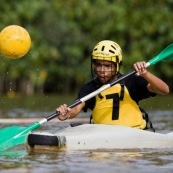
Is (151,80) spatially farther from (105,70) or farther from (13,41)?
(13,41)

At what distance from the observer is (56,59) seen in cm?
6712

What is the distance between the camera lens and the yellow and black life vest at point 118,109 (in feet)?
38.7

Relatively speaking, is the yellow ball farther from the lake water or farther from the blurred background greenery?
the blurred background greenery

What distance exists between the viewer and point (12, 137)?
11492 mm

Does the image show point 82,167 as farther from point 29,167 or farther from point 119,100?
point 119,100

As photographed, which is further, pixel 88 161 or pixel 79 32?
pixel 79 32

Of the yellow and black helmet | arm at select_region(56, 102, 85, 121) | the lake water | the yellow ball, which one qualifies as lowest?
the lake water

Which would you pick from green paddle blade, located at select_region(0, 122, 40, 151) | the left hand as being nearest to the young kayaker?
the left hand

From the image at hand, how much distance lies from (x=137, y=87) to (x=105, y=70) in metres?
0.44

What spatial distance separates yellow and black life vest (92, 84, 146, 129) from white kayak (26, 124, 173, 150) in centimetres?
39

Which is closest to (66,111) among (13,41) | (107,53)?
(107,53)

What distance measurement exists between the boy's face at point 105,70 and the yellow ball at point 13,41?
2.06 meters

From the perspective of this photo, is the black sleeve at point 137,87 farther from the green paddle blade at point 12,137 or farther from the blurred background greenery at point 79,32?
the blurred background greenery at point 79,32

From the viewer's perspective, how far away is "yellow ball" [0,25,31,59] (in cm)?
1355
